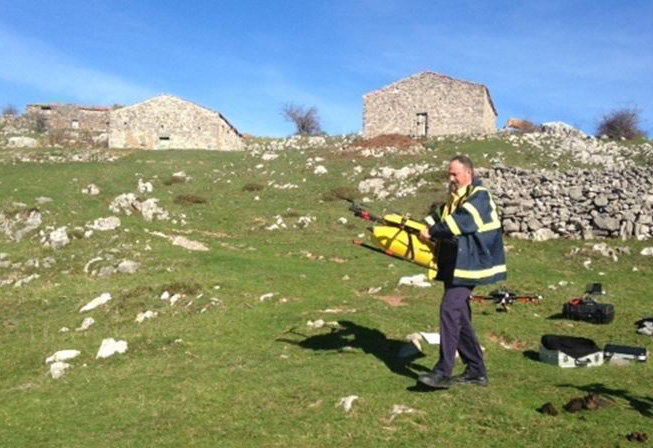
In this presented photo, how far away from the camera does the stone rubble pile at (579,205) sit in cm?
2095

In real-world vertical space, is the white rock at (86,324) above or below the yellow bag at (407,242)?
below

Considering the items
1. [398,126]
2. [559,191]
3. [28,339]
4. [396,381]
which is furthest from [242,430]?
[398,126]

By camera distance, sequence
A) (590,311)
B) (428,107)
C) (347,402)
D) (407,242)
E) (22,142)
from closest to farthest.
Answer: (347,402), (407,242), (590,311), (428,107), (22,142)

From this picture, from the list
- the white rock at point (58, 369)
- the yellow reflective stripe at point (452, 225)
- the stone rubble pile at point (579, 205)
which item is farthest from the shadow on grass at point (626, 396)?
the stone rubble pile at point (579, 205)

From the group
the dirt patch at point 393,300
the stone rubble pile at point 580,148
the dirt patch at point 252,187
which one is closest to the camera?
the dirt patch at point 393,300

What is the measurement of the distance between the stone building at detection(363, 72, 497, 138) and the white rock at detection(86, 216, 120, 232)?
32248 mm

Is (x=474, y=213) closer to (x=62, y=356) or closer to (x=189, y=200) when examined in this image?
(x=62, y=356)

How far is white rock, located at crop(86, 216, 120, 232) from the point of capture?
73.6ft

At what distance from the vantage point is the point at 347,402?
7695 millimetres

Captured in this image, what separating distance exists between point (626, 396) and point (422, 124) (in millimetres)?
44874

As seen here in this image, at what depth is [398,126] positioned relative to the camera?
169 ft

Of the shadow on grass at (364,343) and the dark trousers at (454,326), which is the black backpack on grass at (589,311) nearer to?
the shadow on grass at (364,343)

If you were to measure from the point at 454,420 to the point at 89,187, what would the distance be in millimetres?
28041

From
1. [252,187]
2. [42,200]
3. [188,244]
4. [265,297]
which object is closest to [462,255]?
[265,297]
